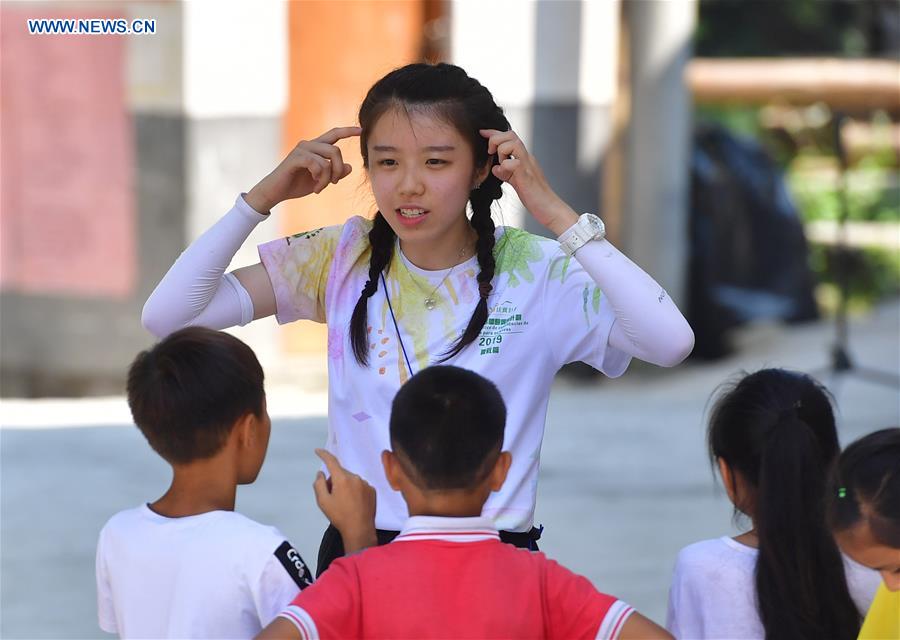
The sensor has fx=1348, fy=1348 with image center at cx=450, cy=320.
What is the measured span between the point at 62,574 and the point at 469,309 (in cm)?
232

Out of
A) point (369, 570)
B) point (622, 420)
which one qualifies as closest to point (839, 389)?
point (622, 420)

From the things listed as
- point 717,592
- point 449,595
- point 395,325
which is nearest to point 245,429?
point 395,325

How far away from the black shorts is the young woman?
1.56 ft

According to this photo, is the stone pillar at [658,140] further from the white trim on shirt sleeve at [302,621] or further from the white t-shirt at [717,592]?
the white trim on shirt sleeve at [302,621]

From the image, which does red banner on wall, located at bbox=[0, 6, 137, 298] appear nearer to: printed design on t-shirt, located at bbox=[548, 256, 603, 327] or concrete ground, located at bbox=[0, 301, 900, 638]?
concrete ground, located at bbox=[0, 301, 900, 638]

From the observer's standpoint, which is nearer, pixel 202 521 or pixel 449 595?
pixel 449 595

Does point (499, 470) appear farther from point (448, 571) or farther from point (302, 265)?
point (302, 265)

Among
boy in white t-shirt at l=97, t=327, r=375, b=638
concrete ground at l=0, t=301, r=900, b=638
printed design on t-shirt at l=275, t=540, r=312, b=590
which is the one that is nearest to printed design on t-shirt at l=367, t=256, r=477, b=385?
boy in white t-shirt at l=97, t=327, r=375, b=638

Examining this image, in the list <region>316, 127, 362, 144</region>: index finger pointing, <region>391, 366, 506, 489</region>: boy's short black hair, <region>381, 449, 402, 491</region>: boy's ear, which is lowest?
<region>381, 449, 402, 491</region>: boy's ear

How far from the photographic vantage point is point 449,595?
1855 millimetres

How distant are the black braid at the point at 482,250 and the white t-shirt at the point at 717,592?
521 mm

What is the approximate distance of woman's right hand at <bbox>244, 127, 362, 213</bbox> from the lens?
2303 millimetres

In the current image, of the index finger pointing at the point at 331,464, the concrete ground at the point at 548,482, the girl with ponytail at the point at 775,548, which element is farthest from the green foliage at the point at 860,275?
the index finger pointing at the point at 331,464

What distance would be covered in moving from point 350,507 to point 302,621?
0.25 m
